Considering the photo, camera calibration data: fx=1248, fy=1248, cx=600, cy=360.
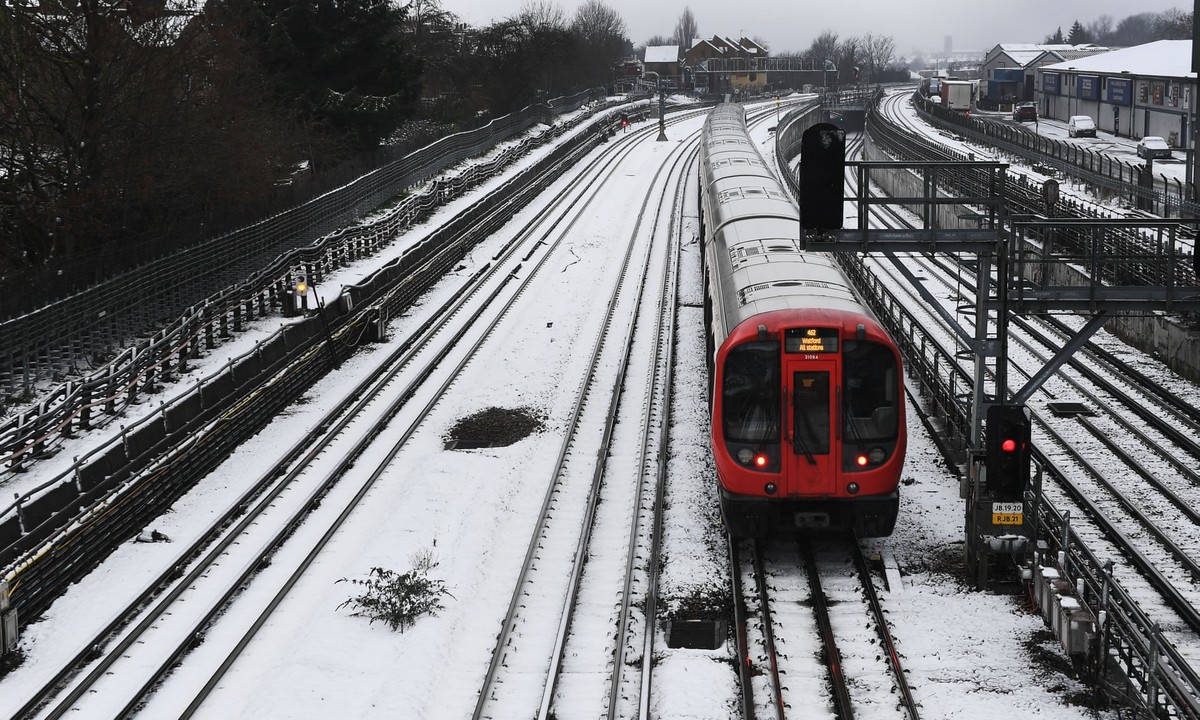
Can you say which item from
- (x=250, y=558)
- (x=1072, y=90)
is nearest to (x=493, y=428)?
(x=250, y=558)

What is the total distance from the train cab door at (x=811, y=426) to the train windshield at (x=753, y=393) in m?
0.17

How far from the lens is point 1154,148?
53.3 metres

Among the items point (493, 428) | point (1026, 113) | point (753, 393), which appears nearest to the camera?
point (753, 393)

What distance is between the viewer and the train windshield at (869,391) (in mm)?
13047

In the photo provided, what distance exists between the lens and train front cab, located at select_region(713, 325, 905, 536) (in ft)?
42.8

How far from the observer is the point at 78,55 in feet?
84.4

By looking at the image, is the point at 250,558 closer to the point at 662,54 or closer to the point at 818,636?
the point at 818,636

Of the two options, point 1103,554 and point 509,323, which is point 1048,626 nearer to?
point 1103,554

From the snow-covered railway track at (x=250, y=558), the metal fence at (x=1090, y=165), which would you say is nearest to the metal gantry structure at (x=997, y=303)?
the snow-covered railway track at (x=250, y=558)

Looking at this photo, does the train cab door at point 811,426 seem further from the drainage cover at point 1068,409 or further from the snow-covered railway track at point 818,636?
the drainage cover at point 1068,409

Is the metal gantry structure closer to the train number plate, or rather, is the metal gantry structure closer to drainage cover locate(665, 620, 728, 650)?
the train number plate

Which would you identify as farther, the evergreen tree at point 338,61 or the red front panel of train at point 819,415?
the evergreen tree at point 338,61

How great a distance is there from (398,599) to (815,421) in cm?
468

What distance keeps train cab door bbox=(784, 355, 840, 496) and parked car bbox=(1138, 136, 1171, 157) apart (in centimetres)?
4419
